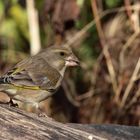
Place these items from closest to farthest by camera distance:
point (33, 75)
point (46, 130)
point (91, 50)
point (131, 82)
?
point (46, 130), point (33, 75), point (131, 82), point (91, 50)

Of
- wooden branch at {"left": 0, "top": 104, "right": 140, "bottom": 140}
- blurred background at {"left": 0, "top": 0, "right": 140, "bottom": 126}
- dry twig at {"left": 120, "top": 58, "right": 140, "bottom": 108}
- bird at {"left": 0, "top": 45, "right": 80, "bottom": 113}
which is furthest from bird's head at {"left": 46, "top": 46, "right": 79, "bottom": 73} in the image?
dry twig at {"left": 120, "top": 58, "right": 140, "bottom": 108}

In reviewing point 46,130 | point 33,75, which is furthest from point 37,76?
point 46,130

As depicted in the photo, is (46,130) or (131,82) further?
(131,82)

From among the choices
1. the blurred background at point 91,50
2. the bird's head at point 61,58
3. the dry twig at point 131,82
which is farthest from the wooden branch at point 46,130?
the blurred background at point 91,50

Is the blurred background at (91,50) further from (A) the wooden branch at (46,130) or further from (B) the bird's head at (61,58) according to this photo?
(A) the wooden branch at (46,130)

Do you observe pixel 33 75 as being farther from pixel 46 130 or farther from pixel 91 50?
pixel 91 50

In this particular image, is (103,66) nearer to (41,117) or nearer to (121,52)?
(121,52)

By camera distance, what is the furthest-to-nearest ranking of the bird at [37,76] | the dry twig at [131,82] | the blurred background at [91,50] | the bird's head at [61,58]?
the blurred background at [91,50], the dry twig at [131,82], the bird's head at [61,58], the bird at [37,76]

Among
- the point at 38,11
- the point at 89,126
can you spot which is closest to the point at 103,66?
the point at 38,11
